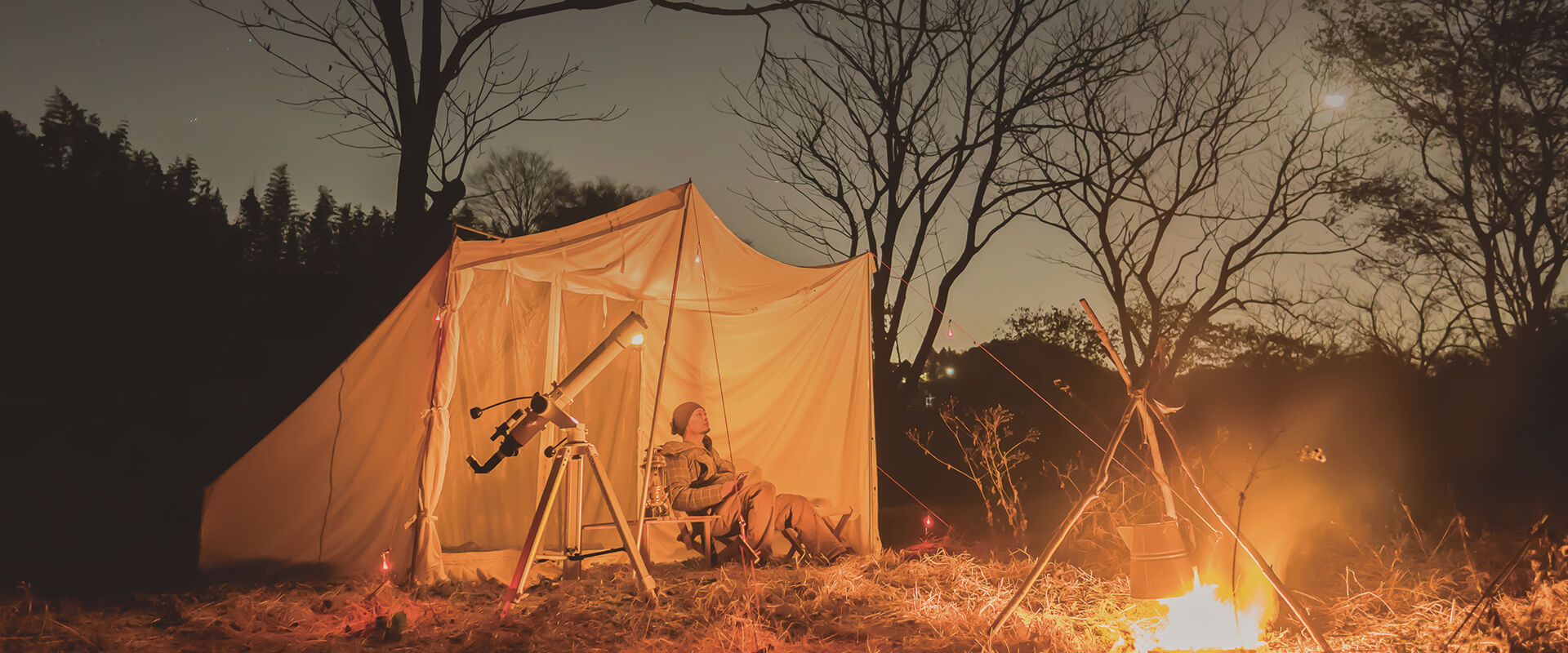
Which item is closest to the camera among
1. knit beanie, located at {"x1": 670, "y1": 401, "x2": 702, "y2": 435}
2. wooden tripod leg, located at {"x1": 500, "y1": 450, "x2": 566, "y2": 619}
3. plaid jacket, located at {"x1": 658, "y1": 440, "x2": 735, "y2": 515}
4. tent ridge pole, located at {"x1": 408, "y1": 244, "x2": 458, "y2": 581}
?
wooden tripod leg, located at {"x1": 500, "y1": 450, "x2": 566, "y2": 619}

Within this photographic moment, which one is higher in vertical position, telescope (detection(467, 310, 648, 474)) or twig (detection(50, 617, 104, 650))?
telescope (detection(467, 310, 648, 474))

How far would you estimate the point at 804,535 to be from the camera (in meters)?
5.01

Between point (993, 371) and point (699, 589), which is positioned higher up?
point (993, 371)

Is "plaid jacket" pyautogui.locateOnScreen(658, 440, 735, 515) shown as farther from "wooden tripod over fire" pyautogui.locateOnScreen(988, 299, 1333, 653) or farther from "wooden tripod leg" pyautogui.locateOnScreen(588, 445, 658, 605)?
"wooden tripod over fire" pyautogui.locateOnScreen(988, 299, 1333, 653)

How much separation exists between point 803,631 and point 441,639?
4.55 ft

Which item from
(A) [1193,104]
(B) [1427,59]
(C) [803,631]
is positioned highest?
(B) [1427,59]

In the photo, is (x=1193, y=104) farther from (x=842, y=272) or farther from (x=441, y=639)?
(x=441, y=639)

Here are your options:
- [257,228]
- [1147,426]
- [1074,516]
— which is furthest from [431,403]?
[257,228]

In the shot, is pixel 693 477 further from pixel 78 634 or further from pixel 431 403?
→ pixel 78 634

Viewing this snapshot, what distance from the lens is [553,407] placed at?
3473 millimetres

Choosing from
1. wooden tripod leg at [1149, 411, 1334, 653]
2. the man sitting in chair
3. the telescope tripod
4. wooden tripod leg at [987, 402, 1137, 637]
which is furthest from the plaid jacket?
wooden tripod leg at [1149, 411, 1334, 653]

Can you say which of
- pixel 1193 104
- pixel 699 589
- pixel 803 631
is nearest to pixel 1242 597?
pixel 803 631

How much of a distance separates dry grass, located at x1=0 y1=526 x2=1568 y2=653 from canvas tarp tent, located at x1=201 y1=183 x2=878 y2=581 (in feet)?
1.19

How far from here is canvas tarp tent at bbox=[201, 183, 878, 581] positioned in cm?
407
